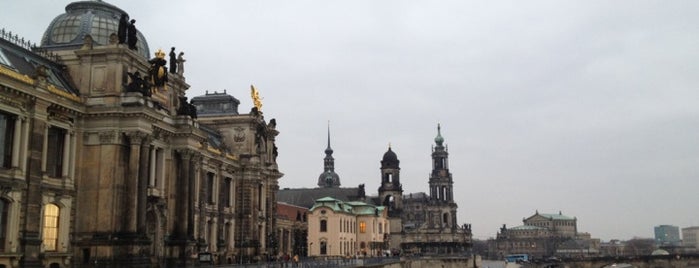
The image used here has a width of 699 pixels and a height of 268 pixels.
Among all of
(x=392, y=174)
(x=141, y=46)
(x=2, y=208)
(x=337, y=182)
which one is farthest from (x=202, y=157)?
(x=337, y=182)

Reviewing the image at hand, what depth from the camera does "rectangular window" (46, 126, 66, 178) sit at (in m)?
38.2

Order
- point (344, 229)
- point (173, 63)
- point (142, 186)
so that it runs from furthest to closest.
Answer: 1. point (344, 229)
2. point (173, 63)
3. point (142, 186)

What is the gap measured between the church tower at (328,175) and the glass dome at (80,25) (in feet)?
342

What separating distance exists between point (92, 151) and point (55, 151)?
7.28ft

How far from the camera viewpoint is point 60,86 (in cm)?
4022

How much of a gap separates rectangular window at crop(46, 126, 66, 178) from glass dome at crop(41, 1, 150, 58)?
7300 mm

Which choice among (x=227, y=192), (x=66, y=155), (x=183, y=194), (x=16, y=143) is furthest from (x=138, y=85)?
(x=227, y=192)

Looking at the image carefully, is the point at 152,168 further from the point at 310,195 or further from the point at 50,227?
the point at 310,195

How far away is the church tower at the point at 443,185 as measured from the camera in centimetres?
14775

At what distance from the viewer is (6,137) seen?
34750mm

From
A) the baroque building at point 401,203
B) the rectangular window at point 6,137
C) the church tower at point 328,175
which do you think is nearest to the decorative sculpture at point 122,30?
the rectangular window at point 6,137

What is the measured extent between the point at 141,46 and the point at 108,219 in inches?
557

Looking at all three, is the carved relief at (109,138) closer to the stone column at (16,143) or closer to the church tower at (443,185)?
the stone column at (16,143)

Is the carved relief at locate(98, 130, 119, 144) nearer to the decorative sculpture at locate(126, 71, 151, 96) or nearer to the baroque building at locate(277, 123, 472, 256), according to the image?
the decorative sculpture at locate(126, 71, 151, 96)
